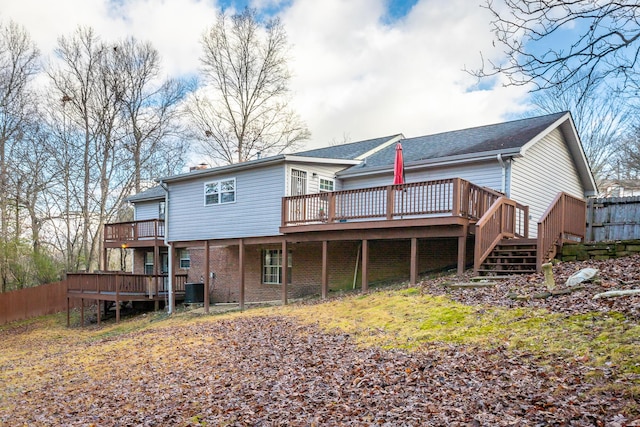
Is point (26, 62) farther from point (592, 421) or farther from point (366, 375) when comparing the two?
point (592, 421)

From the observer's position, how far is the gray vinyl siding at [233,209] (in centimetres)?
1672

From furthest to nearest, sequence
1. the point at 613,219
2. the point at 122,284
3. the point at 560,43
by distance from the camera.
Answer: the point at 122,284, the point at 613,219, the point at 560,43

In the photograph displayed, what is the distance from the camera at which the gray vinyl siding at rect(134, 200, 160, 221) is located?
25.3 meters

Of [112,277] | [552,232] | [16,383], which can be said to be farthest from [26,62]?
[552,232]

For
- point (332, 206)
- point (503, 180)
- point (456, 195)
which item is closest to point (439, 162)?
point (503, 180)

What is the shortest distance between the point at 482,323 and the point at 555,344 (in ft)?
5.38

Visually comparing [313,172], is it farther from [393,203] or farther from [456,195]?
[456,195]

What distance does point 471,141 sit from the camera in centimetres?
1639

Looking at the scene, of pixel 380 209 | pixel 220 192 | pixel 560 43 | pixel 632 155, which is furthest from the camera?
pixel 632 155

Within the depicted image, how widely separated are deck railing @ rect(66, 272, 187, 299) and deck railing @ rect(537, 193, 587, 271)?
15.2 metres

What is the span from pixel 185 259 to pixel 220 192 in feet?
22.2

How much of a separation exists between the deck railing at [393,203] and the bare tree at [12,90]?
1649cm

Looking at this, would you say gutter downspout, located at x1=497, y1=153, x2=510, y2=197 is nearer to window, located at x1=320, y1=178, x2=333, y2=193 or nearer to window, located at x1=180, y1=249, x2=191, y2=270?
window, located at x1=320, y1=178, x2=333, y2=193

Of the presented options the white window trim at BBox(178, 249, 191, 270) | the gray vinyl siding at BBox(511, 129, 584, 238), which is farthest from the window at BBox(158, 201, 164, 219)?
the gray vinyl siding at BBox(511, 129, 584, 238)
